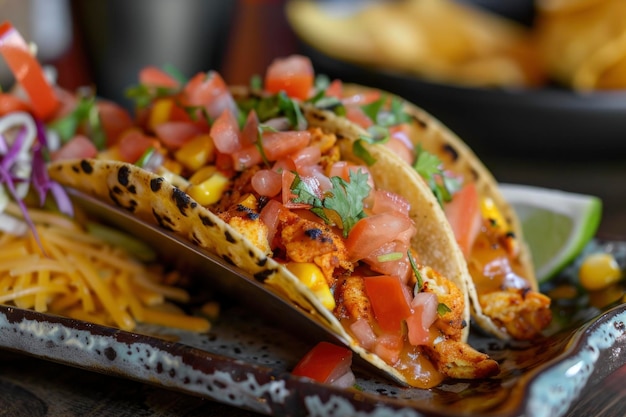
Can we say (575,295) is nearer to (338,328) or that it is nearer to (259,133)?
(338,328)

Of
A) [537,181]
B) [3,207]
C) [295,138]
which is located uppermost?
[295,138]

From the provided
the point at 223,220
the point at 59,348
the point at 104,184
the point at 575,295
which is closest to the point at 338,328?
the point at 223,220

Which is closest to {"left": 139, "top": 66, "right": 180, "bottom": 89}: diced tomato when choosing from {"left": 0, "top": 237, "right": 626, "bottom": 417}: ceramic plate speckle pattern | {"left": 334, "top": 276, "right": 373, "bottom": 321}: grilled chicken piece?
{"left": 0, "top": 237, "right": 626, "bottom": 417}: ceramic plate speckle pattern

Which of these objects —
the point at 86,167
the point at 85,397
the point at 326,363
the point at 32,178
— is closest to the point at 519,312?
the point at 326,363

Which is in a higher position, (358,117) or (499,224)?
(358,117)

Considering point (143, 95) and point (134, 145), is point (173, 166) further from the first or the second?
point (143, 95)

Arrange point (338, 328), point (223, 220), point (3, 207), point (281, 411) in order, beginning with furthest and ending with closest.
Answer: point (3, 207), point (223, 220), point (338, 328), point (281, 411)

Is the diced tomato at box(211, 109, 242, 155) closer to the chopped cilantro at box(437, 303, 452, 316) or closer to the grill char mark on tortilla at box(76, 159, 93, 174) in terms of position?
the grill char mark on tortilla at box(76, 159, 93, 174)
